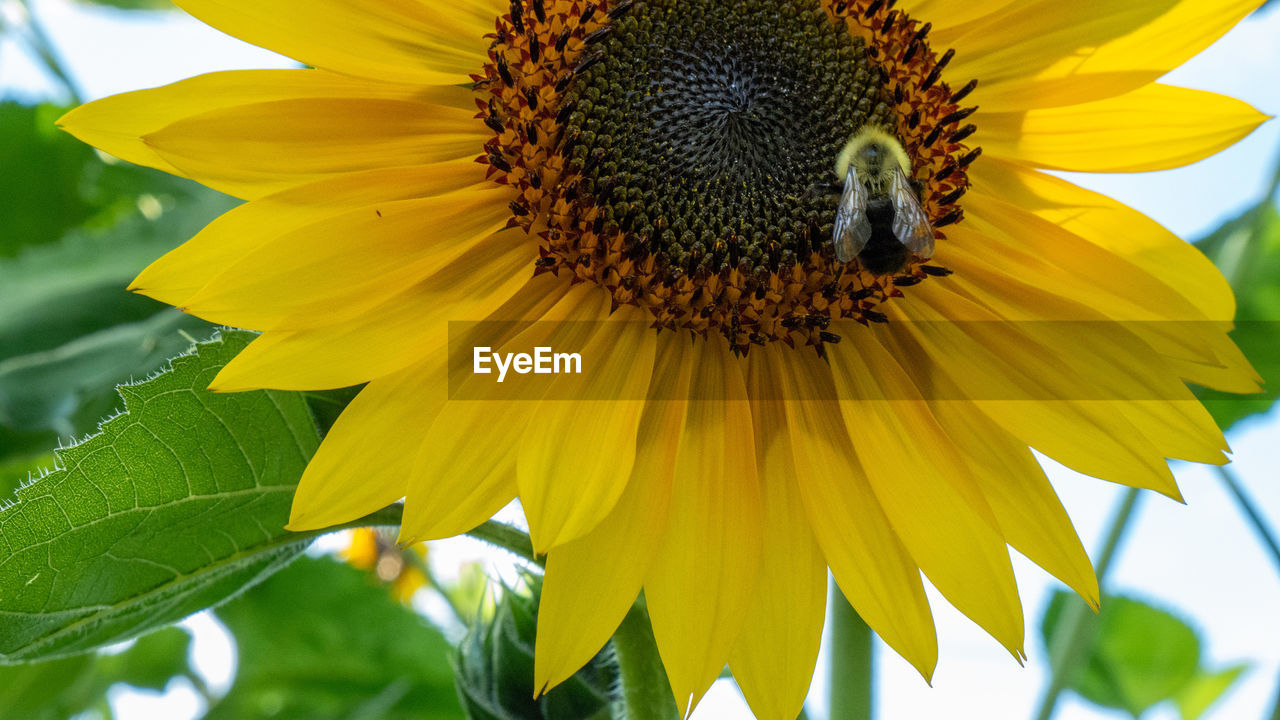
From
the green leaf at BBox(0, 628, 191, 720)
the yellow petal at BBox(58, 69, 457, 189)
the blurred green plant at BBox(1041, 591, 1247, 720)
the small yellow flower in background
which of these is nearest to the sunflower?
the yellow petal at BBox(58, 69, 457, 189)

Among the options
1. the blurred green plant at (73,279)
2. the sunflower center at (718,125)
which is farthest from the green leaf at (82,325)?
the sunflower center at (718,125)

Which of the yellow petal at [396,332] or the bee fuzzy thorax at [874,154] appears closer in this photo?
the yellow petal at [396,332]

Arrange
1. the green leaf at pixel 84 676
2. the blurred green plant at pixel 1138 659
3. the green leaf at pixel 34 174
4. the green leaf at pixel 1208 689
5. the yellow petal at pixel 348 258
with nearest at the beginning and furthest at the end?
the yellow petal at pixel 348 258
the green leaf at pixel 84 676
the green leaf at pixel 34 174
the blurred green plant at pixel 1138 659
the green leaf at pixel 1208 689

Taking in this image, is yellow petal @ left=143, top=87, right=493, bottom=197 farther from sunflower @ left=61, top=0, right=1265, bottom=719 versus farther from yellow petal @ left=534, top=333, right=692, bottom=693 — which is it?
yellow petal @ left=534, top=333, right=692, bottom=693

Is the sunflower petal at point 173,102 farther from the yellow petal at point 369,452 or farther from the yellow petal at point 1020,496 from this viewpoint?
the yellow petal at point 1020,496

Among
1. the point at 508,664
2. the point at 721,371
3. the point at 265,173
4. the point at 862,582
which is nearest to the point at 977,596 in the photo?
the point at 862,582

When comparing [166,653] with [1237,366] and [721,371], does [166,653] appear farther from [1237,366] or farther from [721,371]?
[1237,366]

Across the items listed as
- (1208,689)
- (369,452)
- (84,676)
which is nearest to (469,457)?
(369,452)
